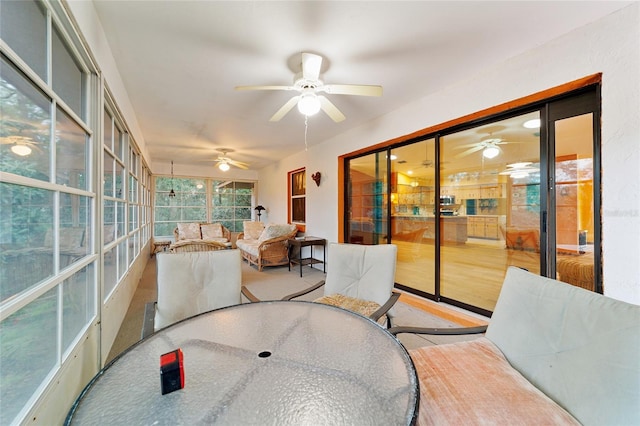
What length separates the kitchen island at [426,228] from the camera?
304 centimetres

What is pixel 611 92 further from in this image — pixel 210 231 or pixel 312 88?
pixel 210 231

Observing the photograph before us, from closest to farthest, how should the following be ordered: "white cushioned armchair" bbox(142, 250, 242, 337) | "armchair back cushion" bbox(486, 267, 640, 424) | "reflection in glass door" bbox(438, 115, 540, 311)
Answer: "armchair back cushion" bbox(486, 267, 640, 424) < "white cushioned armchair" bbox(142, 250, 242, 337) < "reflection in glass door" bbox(438, 115, 540, 311)

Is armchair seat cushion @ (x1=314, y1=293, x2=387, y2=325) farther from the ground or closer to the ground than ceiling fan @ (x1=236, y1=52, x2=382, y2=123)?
closer to the ground

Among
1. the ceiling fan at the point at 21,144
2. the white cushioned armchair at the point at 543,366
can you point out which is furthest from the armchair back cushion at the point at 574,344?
the ceiling fan at the point at 21,144

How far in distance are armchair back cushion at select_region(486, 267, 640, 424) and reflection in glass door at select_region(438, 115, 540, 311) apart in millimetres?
1404

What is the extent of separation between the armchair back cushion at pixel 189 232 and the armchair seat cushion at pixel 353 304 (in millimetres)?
5367

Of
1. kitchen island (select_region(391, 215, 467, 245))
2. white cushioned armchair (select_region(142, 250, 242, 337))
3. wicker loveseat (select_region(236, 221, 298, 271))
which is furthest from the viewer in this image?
wicker loveseat (select_region(236, 221, 298, 271))

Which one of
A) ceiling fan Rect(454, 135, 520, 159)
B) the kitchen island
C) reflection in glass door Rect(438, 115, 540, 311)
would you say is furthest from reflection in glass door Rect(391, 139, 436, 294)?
ceiling fan Rect(454, 135, 520, 159)

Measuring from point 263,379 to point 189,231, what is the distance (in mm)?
6413

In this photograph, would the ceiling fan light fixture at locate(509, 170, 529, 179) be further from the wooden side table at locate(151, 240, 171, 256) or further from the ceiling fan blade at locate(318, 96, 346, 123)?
the wooden side table at locate(151, 240, 171, 256)

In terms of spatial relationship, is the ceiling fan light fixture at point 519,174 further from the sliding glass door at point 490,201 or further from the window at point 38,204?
the window at point 38,204

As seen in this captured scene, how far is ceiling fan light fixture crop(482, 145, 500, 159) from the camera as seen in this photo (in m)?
2.61

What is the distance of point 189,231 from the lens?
21.0 feet

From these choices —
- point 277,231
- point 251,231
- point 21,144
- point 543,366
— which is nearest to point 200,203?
point 251,231
